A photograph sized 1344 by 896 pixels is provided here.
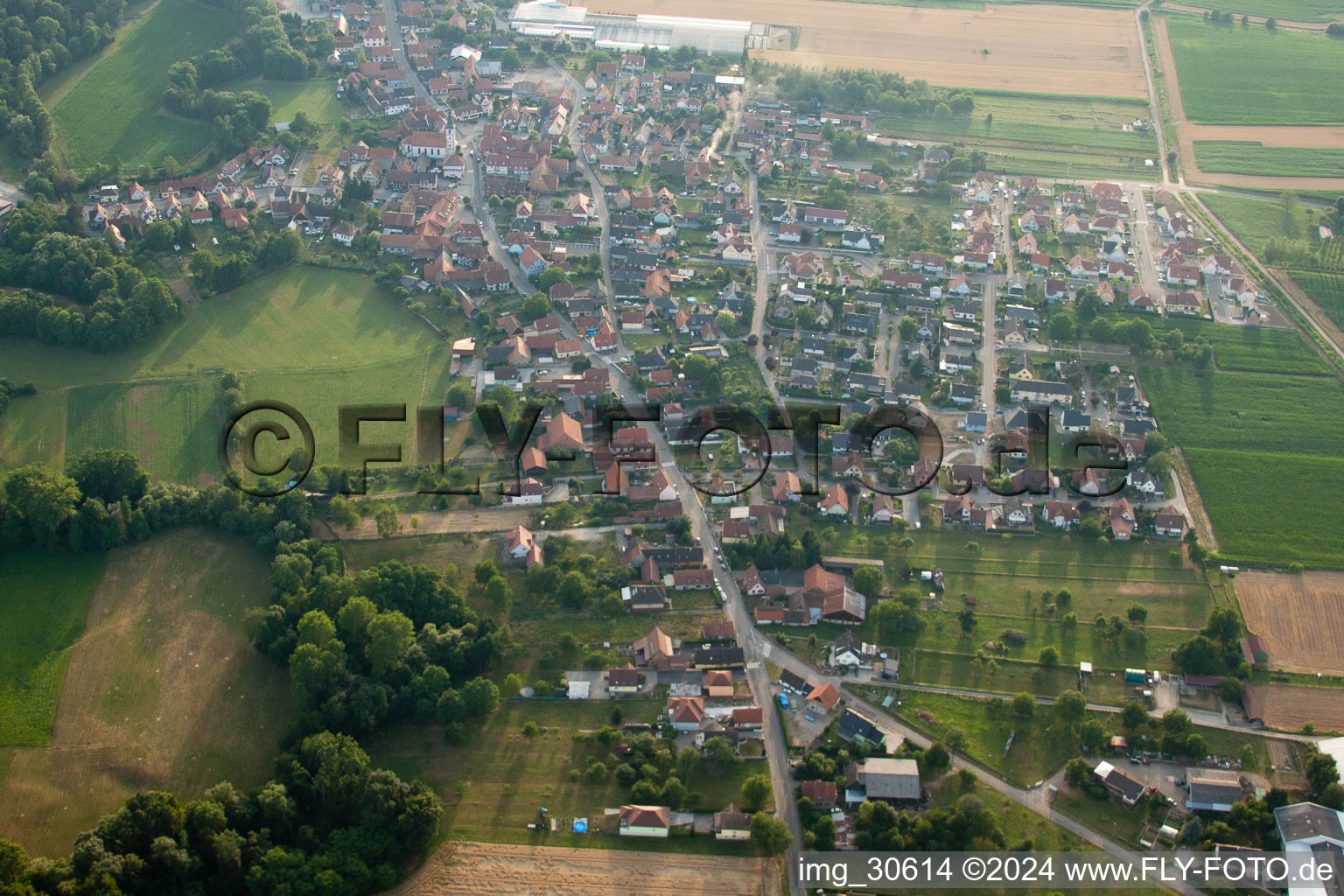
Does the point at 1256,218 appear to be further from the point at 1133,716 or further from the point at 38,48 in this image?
the point at 38,48

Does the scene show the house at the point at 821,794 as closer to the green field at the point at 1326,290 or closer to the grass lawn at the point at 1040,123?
the green field at the point at 1326,290

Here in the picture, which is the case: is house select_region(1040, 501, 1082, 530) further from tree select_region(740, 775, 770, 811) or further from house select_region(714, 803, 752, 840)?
house select_region(714, 803, 752, 840)

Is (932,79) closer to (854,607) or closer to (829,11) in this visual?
(829,11)

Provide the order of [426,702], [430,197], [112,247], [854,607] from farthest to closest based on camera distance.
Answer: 1. [430,197]
2. [112,247]
3. [854,607]
4. [426,702]

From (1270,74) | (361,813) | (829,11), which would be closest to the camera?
(361,813)

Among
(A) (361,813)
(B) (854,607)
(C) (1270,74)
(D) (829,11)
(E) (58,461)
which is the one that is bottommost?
(A) (361,813)

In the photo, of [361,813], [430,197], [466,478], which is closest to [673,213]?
[430,197]
